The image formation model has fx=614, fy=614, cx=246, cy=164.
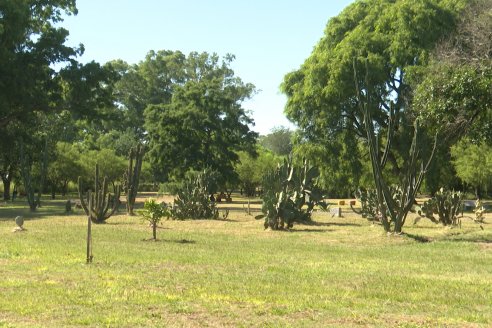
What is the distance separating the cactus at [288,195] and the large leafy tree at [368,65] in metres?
7.22

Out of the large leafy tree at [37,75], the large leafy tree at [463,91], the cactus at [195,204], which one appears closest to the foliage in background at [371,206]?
the large leafy tree at [463,91]

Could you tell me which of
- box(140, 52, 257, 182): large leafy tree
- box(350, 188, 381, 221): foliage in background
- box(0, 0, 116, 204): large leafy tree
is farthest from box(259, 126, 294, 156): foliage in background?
box(350, 188, 381, 221): foliage in background

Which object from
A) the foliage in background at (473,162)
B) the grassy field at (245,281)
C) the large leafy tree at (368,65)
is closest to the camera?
the grassy field at (245,281)

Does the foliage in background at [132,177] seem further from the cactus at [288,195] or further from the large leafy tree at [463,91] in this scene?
the large leafy tree at [463,91]

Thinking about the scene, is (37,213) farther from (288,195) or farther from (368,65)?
(368,65)

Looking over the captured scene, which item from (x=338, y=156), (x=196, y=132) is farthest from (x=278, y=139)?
(x=338, y=156)

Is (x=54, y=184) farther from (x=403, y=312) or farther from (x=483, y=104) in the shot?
(x=403, y=312)

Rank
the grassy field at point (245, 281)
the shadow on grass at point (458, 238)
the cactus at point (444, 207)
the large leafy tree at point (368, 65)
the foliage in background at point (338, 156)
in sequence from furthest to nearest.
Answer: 1. the foliage in background at point (338, 156)
2. the large leafy tree at point (368, 65)
3. the cactus at point (444, 207)
4. the shadow on grass at point (458, 238)
5. the grassy field at point (245, 281)

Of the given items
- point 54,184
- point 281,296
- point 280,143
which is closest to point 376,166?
point 281,296

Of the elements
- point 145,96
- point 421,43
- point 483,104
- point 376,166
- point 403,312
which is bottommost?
point 403,312

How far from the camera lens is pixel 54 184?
57.1 meters

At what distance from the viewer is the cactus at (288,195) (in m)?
20.6

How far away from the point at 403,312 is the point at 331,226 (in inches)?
579

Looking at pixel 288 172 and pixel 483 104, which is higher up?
pixel 483 104
